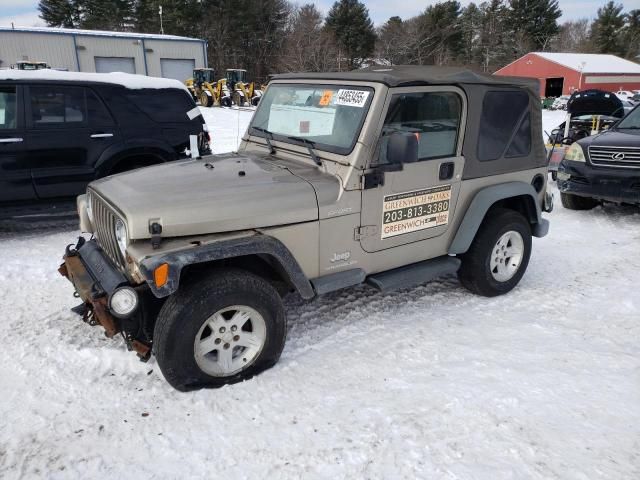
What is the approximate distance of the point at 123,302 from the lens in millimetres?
2885

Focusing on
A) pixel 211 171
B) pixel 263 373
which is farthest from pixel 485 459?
pixel 211 171

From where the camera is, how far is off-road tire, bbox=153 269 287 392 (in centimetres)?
293

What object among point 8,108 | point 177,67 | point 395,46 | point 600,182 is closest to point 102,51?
point 177,67

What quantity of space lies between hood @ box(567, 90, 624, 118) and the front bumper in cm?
492

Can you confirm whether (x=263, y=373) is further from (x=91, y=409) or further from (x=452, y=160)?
(x=452, y=160)

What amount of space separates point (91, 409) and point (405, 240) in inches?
96.8

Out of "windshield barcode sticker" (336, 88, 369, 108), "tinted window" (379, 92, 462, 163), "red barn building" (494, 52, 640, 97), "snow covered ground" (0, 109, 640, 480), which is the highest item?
"red barn building" (494, 52, 640, 97)

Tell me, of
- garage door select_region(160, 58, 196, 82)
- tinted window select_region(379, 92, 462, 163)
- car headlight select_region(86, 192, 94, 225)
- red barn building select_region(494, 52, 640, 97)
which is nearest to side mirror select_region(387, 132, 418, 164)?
tinted window select_region(379, 92, 462, 163)

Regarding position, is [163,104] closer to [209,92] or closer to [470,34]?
[209,92]

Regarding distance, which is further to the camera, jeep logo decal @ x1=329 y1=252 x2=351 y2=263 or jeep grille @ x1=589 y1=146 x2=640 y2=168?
jeep grille @ x1=589 y1=146 x2=640 y2=168

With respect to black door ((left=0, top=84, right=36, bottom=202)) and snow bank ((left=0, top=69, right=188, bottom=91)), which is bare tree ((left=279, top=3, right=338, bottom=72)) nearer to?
snow bank ((left=0, top=69, right=188, bottom=91))

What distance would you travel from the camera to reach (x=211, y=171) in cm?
362

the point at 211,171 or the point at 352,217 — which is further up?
the point at 211,171

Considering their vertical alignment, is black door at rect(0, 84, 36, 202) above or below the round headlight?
above
